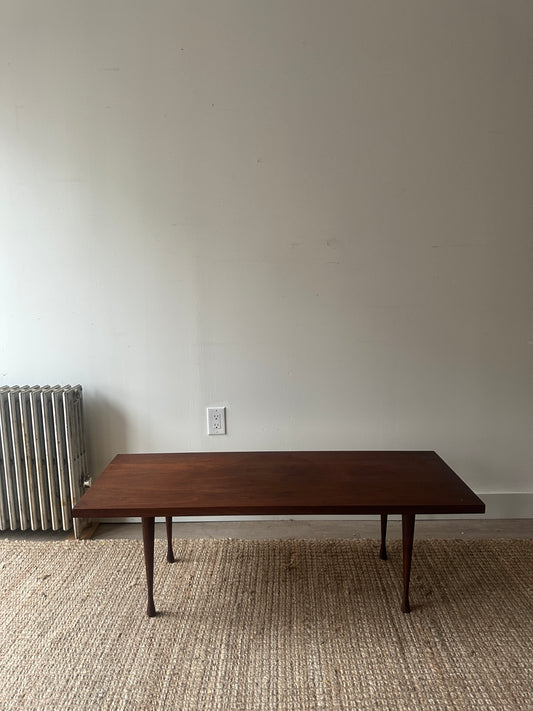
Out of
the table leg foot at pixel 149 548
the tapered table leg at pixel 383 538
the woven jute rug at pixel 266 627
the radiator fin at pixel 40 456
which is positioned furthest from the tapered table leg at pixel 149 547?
the tapered table leg at pixel 383 538

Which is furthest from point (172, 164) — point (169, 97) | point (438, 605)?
point (438, 605)

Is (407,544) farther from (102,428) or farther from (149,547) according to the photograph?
(102,428)

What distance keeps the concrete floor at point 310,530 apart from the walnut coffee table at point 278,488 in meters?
0.28

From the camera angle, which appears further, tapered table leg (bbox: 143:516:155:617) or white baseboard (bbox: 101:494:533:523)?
white baseboard (bbox: 101:494:533:523)

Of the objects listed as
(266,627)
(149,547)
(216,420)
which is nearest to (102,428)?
(216,420)

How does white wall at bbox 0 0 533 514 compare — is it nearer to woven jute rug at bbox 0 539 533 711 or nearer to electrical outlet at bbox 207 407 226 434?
electrical outlet at bbox 207 407 226 434

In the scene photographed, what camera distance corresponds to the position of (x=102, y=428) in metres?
2.42

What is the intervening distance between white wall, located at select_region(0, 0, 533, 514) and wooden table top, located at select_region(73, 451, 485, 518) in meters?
0.41

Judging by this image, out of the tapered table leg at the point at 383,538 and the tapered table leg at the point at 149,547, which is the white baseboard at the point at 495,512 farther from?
the tapered table leg at the point at 149,547

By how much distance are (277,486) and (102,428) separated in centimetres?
100

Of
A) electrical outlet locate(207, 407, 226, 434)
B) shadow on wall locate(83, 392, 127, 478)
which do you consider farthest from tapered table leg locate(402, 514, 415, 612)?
shadow on wall locate(83, 392, 127, 478)

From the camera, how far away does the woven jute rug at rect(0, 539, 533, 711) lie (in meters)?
1.46

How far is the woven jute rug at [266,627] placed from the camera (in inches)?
57.4

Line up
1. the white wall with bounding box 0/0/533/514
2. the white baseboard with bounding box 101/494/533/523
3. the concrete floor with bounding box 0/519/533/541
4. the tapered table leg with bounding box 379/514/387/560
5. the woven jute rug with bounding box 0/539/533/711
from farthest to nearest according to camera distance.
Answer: the white baseboard with bounding box 101/494/533/523 < the concrete floor with bounding box 0/519/533/541 < the white wall with bounding box 0/0/533/514 < the tapered table leg with bounding box 379/514/387/560 < the woven jute rug with bounding box 0/539/533/711
